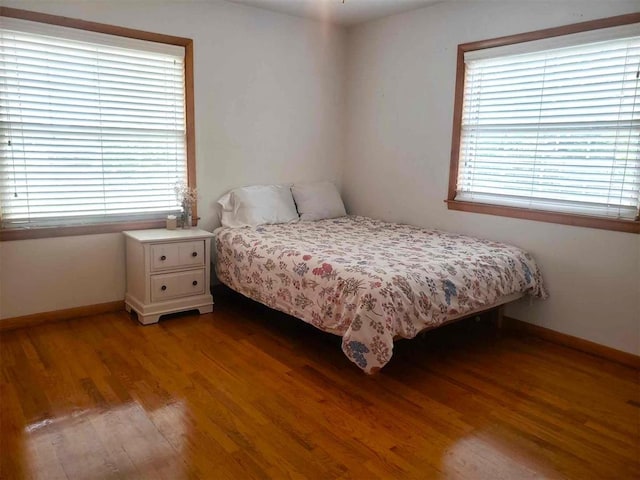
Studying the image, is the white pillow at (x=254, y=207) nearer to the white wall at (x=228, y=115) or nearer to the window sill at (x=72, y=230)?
the white wall at (x=228, y=115)

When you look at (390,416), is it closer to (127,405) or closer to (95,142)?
(127,405)

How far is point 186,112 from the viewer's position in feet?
12.4

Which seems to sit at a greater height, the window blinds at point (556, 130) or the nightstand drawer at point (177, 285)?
the window blinds at point (556, 130)

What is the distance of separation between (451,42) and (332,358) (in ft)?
8.28

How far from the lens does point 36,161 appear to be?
10.6 ft

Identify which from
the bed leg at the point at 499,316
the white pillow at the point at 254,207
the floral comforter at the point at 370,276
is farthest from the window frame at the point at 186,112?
the bed leg at the point at 499,316

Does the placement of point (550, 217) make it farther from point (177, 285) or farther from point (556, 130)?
point (177, 285)

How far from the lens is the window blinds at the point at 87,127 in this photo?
123 inches

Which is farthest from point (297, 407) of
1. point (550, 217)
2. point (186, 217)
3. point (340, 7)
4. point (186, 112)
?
point (340, 7)

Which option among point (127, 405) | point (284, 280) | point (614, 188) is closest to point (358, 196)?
point (284, 280)

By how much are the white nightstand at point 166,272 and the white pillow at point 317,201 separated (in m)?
1.01

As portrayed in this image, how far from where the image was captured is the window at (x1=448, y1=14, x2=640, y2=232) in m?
2.88

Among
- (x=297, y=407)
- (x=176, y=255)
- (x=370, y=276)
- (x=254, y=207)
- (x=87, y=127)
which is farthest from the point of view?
(x=254, y=207)

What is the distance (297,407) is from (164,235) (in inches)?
67.3
